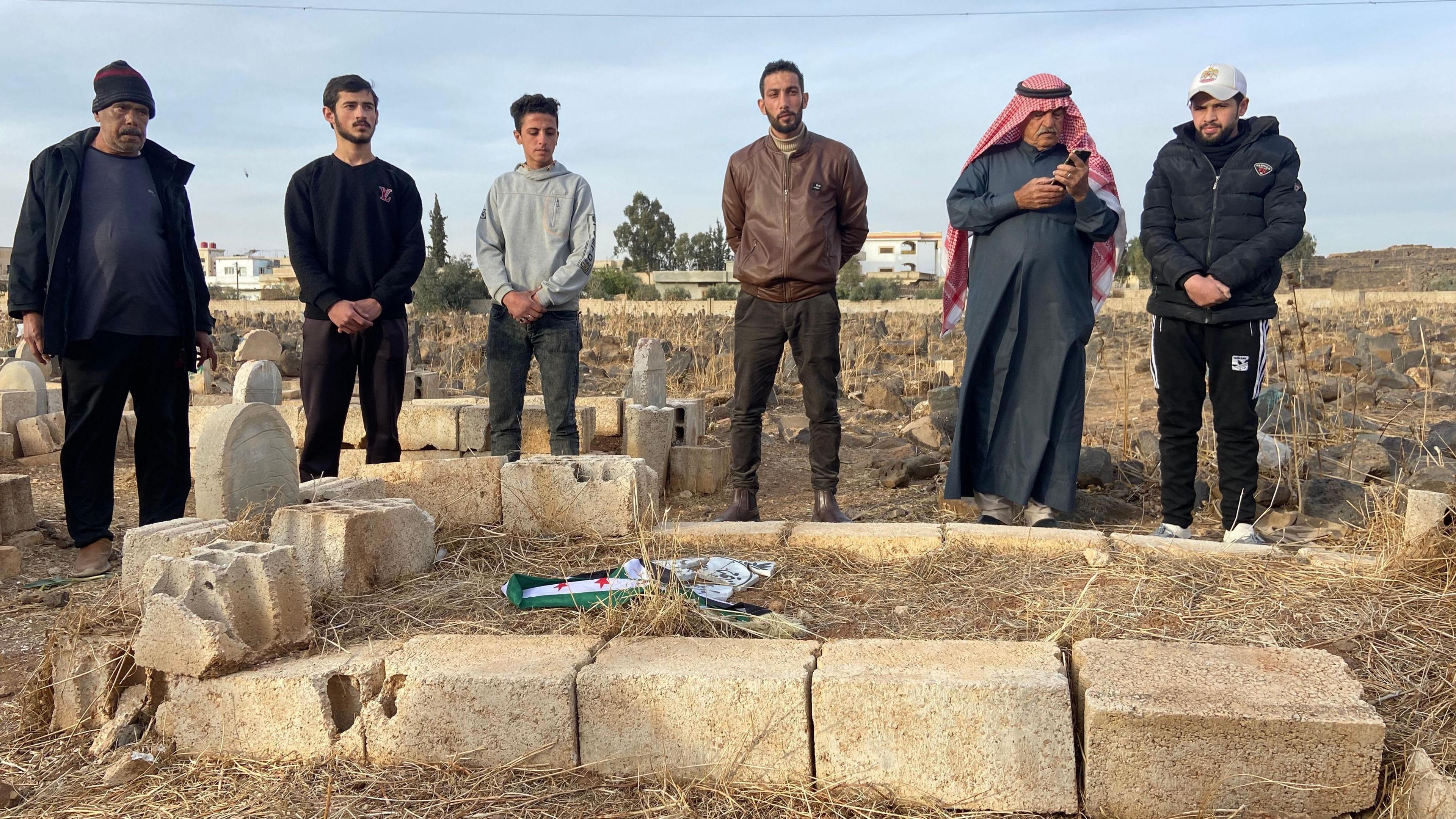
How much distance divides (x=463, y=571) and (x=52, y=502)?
12.3 ft

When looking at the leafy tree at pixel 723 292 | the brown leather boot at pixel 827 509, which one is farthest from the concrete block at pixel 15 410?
the leafy tree at pixel 723 292

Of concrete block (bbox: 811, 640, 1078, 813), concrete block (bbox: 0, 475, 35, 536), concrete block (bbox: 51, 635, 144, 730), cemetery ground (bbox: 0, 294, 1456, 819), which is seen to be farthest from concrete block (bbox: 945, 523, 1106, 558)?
concrete block (bbox: 0, 475, 35, 536)

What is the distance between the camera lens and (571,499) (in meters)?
4.45

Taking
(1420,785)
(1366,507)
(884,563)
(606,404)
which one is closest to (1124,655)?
(1420,785)

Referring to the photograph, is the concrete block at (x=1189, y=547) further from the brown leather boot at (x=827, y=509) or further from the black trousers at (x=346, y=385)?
the black trousers at (x=346, y=385)

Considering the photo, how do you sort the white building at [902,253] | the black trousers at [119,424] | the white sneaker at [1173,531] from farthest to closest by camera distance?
the white building at [902,253]
the black trousers at [119,424]
the white sneaker at [1173,531]

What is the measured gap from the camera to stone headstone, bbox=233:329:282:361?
8727mm

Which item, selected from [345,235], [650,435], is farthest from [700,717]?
[650,435]

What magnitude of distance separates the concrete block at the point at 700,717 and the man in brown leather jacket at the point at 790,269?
2.11 metres

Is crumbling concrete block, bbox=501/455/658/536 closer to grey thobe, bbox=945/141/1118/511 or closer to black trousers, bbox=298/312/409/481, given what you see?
black trousers, bbox=298/312/409/481

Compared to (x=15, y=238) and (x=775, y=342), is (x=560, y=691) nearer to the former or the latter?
(x=775, y=342)

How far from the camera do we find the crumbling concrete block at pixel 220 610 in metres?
2.99

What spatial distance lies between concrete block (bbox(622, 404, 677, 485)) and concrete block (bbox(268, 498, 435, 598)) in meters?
2.48

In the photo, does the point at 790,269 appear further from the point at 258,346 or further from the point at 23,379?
the point at 23,379
